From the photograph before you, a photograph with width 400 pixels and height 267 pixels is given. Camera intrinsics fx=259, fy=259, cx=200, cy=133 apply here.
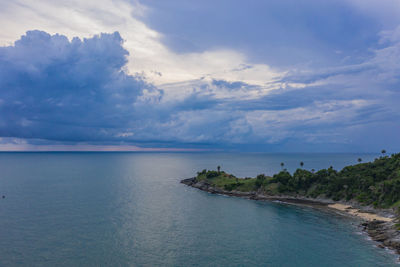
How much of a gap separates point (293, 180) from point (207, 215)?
64.1 metres

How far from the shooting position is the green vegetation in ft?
368

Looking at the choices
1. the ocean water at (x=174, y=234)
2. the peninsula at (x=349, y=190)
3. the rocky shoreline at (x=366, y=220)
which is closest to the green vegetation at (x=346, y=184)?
the peninsula at (x=349, y=190)

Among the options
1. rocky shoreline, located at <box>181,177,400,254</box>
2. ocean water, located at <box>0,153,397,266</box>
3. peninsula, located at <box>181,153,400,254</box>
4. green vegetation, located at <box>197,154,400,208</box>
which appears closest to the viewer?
ocean water, located at <box>0,153,397,266</box>

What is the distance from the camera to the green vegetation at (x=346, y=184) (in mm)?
112125

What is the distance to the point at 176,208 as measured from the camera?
117m

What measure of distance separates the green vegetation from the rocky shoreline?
3531mm

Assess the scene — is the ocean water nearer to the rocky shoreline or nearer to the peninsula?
the rocky shoreline

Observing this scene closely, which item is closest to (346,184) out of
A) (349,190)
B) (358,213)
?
(349,190)

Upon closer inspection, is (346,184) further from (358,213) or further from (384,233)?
(384,233)

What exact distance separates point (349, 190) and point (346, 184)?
440 cm

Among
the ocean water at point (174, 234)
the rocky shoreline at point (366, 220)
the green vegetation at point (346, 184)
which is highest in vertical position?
the green vegetation at point (346, 184)

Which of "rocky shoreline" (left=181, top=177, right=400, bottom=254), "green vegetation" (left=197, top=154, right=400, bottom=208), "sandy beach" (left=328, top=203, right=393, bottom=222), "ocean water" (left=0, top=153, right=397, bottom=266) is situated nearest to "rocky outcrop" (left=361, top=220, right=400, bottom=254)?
"rocky shoreline" (left=181, top=177, right=400, bottom=254)

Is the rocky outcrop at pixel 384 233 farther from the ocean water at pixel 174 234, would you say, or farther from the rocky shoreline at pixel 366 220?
the ocean water at pixel 174 234

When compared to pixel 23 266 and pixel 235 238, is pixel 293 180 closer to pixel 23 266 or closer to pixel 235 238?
pixel 235 238
